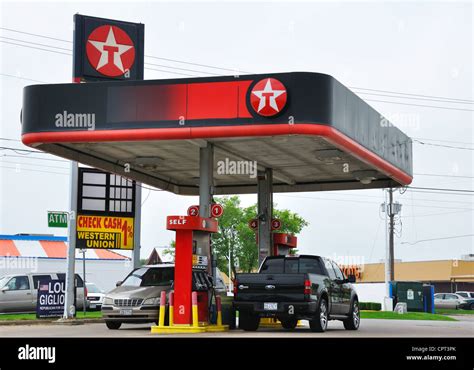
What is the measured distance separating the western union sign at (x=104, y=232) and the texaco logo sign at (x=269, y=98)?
492 inches

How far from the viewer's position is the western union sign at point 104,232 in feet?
100

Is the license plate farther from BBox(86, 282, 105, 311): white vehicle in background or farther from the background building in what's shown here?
the background building

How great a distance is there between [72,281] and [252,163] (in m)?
8.10

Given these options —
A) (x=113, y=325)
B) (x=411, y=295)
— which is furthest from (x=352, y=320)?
(x=411, y=295)

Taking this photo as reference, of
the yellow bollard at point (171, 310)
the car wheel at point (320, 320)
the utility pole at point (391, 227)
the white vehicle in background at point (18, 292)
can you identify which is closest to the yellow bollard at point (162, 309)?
the yellow bollard at point (171, 310)

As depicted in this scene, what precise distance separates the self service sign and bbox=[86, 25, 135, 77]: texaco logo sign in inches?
298

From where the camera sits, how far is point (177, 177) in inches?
1187

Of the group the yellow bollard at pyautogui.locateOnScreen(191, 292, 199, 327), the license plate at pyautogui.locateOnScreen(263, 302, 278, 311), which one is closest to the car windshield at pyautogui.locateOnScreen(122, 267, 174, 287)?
Result: the yellow bollard at pyautogui.locateOnScreen(191, 292, 199, 327)

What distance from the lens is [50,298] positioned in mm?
29219

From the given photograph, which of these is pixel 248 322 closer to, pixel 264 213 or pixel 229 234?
pixel 264 213

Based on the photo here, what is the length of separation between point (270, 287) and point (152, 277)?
432 cm
